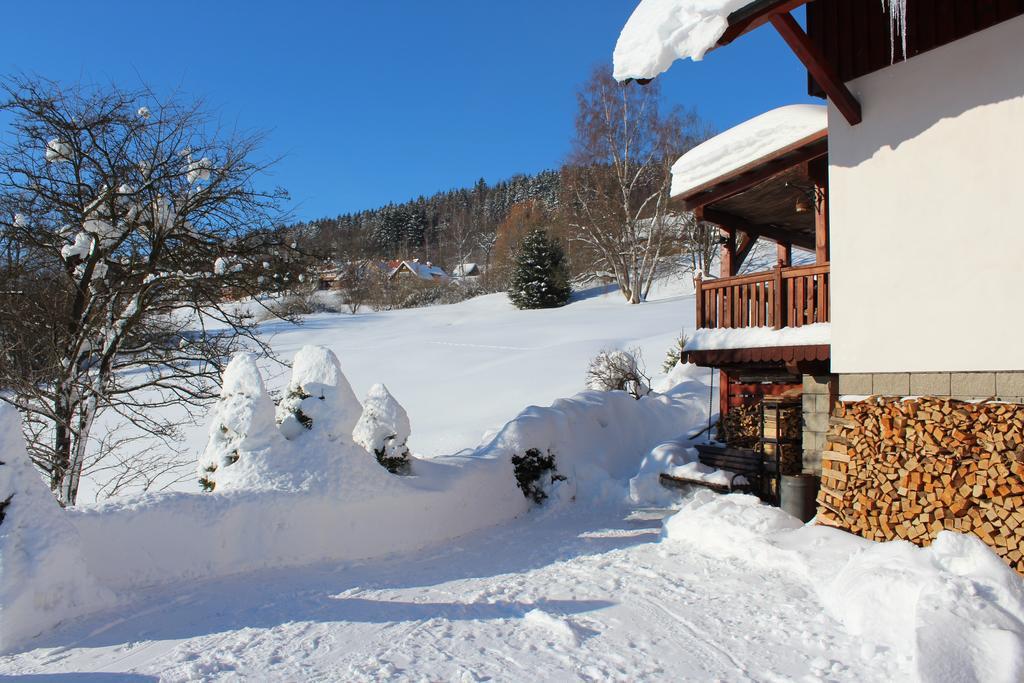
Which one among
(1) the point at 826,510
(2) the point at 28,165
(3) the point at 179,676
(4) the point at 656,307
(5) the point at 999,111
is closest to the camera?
(3) the point at 179,676

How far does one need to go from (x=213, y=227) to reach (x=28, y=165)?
66.3 inches

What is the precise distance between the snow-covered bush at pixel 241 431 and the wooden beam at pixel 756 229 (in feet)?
20.8

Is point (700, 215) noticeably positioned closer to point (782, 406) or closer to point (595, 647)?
point (782, 406)

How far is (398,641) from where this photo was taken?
12.7ft

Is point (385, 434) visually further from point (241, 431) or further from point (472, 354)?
point (472, 354)

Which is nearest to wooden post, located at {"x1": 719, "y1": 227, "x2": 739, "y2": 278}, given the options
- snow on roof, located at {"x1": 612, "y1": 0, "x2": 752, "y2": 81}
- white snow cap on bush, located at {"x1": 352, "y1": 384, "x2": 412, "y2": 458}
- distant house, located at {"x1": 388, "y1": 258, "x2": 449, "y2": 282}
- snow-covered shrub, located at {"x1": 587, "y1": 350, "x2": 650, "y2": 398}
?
snow on roof, located at {"x1": 612, "y1": 0, "x2": 752, "y2": 81}

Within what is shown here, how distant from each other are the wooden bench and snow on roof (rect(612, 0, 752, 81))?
15.0ft

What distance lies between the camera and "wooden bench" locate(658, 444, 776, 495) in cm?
786

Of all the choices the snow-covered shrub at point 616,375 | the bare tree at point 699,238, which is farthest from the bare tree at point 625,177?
the snow-covered shrub at point 616,375

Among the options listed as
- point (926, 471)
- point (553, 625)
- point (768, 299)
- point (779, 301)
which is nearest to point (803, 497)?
point (926, 471)

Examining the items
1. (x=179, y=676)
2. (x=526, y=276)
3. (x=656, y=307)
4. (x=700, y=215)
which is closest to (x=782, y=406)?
(x=700, y=215)

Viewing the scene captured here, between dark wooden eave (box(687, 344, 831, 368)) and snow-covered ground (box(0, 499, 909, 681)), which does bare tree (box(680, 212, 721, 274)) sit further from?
snow-covered ground (box(0, 499, 909, 681))


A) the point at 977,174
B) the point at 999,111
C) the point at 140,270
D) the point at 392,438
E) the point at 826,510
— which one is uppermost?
the point at 999,111

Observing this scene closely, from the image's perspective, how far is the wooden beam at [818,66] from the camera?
530cm
